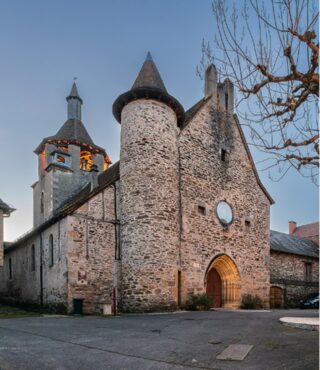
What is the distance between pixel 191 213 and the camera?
17969 mm

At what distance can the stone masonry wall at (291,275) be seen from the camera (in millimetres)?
24156

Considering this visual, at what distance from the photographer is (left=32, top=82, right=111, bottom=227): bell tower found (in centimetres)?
2256

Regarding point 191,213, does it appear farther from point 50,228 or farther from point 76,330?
point 76,330

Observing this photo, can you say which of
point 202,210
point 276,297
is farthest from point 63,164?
point 276,297

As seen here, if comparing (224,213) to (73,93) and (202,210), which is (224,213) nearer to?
(202,210)

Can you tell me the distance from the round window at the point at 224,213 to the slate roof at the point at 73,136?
10393mm

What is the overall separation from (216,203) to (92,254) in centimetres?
752

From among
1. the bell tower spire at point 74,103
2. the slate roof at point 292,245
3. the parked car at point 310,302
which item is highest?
the bell tower spire at point 74,103

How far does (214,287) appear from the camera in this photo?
64.6 ft

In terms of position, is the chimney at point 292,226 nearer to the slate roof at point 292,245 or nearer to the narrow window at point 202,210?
the slate roof at point 292,245

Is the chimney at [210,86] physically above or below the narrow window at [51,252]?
above

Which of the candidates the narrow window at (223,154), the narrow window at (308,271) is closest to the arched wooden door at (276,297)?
the narrow window at (308,271)

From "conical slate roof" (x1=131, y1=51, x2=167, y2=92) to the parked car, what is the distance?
16.5 meters

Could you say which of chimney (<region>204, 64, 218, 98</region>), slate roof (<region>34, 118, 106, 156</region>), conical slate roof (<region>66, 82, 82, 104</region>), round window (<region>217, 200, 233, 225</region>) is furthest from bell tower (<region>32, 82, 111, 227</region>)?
chimney (<region>204, 64, 218, 98</region>)
